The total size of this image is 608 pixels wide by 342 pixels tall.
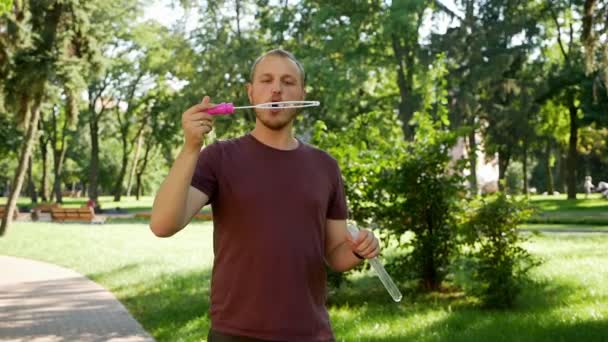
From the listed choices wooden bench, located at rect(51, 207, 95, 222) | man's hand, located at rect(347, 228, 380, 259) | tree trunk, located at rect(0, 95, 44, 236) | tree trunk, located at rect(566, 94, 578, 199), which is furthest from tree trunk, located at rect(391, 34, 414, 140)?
man's hand, located at rect(347, 228, 380, 259)

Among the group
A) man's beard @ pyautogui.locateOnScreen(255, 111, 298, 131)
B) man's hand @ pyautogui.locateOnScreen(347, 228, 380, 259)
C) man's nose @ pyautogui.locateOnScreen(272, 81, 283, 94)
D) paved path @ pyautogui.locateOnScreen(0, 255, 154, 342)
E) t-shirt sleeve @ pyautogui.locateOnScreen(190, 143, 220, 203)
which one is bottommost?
paved path @ pyautogui.locateOnScreen(0, 255, 154, 342)

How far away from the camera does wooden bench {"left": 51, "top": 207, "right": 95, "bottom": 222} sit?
31.2m

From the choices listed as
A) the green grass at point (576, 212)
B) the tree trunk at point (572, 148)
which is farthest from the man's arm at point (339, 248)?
the tree trunk at point (572, 148)

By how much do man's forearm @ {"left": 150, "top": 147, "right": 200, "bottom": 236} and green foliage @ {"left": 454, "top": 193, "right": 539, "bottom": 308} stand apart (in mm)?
6164

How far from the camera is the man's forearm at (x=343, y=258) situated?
284 centimetres

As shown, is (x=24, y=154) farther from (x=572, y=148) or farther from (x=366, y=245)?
(x=572, y=148)

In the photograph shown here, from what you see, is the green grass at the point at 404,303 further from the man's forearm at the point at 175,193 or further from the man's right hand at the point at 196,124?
the man's right hand at the point at 196,124

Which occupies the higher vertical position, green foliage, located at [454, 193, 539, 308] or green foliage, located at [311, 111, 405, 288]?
green foliage, located at [311, 111, 405, 288]

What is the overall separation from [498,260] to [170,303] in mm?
4145

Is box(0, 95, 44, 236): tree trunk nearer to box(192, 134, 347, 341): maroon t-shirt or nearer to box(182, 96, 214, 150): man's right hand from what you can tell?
box(192, 134, 347, 341): maroon t-shirt

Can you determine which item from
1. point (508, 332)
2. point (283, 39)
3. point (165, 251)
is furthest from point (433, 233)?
point (283, 39)

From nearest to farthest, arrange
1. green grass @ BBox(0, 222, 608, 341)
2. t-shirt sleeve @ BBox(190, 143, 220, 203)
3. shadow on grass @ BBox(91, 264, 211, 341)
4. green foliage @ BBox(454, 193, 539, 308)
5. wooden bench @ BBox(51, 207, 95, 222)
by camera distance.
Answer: t-shirt sleeve @ BBox(190, 143, 220, 203), green grass @ BBox(0, 222, 608, 341), shadow on grass @ BBox(91, 264, 211, 341), green foliage @ BBox(454, 193, 539, 308), wooden bench @ BBox(51, 207, 95, 222)

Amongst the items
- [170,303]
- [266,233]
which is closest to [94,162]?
[170,303]

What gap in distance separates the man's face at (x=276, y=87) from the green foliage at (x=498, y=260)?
582 cm
